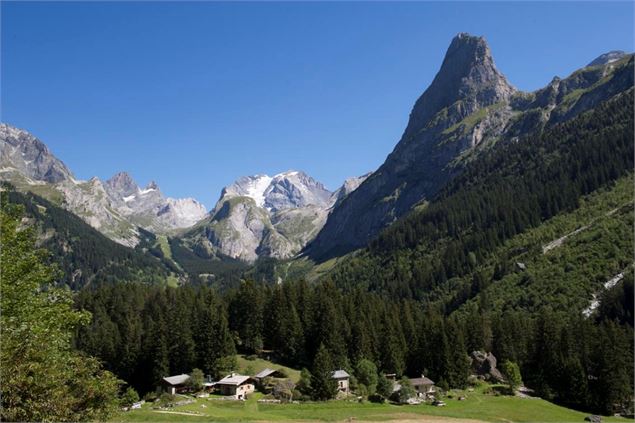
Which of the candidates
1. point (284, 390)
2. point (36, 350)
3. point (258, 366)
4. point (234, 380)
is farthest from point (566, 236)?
point (36, 350)

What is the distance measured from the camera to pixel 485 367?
106m

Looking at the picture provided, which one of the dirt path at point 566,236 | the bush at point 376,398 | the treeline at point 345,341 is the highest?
the dirt path at point 566,236

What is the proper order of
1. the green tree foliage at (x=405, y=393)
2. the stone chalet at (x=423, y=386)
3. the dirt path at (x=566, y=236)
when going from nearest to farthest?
the green tree foliage at (x=405, y=393) < the stone chalet at (x=423, y=386) < the dirt path at (x=566, y=236)

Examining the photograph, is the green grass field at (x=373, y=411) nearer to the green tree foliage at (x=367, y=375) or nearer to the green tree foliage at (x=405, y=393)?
the green tree foliage at (x=405, y=393)

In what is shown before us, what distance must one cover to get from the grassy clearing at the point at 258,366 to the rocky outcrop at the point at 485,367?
4243cm

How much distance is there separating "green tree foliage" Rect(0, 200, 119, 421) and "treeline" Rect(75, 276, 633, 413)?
5478 centimetres

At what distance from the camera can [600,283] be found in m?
145

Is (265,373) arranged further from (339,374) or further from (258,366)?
(339,374)

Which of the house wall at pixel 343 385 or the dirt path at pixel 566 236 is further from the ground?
the dirt path at pixel 566 236

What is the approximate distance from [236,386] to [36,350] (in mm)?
60030

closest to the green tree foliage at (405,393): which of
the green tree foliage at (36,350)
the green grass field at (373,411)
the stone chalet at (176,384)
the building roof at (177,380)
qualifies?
the green grass field at (373,411)

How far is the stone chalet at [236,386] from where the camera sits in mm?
76769

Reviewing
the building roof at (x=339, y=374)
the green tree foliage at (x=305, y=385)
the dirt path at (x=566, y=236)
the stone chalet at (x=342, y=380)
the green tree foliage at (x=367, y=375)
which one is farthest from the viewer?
the dirt path at (x=566, y=236)

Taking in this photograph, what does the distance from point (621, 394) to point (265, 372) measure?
6523cm
